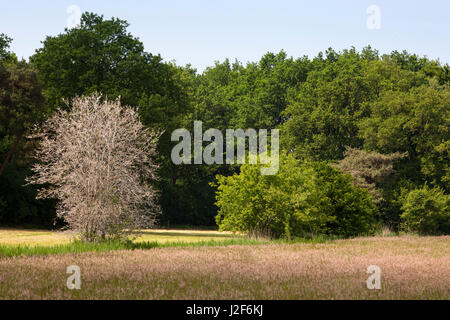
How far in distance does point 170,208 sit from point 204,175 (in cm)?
588

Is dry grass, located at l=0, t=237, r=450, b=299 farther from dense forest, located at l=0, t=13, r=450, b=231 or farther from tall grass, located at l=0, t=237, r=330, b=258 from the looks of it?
dense forest, located at l=0, t=13, r=450, b=231

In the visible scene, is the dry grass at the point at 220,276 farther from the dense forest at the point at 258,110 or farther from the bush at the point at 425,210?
the bush at the point at 425,210

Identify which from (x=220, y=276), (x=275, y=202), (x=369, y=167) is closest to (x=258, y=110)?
(x=369, y=167)

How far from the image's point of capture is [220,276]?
12.9 m

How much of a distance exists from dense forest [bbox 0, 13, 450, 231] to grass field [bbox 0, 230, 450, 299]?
1380 cm

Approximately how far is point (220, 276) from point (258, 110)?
2022 inches

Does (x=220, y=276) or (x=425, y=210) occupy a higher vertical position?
(x=425, y=210)

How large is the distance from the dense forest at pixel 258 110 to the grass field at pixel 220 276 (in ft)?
45.3

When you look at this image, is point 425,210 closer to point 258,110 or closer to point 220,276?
point 258,110

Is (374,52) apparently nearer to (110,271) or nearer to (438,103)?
(438,103)

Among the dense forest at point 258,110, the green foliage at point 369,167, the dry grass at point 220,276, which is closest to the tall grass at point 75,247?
the dry grass at point 220,276

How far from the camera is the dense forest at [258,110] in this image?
4125 cm

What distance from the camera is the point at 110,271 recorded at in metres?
13.4
